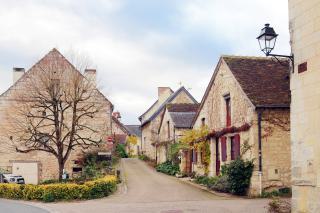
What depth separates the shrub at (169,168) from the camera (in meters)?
30.9

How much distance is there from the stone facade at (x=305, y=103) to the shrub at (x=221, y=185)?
411 inches

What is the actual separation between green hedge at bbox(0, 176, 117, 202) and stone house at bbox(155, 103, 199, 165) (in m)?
10.6

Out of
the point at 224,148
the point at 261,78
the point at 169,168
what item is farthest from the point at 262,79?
the point at 169,168

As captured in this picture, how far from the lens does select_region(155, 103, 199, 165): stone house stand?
32812 mm

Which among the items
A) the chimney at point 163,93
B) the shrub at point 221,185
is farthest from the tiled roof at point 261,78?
the chimney at point 163,93

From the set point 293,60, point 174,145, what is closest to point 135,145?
point 174,145

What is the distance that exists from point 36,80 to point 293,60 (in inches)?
921

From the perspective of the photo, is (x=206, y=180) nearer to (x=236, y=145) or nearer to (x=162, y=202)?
(x=236, y=145)

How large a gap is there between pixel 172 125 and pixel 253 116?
46.6 feet

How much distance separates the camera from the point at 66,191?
66.2 feet

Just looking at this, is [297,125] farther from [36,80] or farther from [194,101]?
[194,101]

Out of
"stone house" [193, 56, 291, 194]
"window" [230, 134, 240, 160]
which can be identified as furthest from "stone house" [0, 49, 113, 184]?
"window" [230, 134, 240, 160]

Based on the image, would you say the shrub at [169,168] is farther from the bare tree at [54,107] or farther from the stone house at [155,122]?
the stone house at [155,122]

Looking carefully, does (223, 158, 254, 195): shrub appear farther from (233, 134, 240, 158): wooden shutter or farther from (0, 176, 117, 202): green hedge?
(0, 176, 117, 202): green hedge
